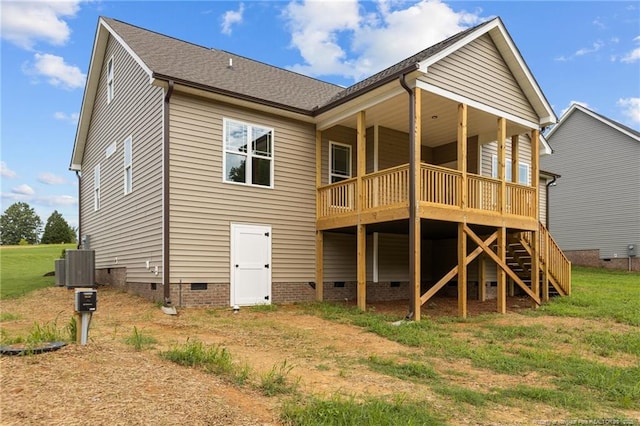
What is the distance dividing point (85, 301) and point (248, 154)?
6.95m

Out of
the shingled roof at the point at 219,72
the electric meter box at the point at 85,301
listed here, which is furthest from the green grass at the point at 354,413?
the shingled roof at the point at 219,72

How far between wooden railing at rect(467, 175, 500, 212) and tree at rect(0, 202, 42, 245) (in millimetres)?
78424

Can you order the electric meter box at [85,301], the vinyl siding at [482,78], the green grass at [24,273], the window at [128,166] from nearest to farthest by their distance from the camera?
the electric meter box at [85,301] < the vinyl siding at [482,78] < the window at [128,166] < the green grass at [24,273]

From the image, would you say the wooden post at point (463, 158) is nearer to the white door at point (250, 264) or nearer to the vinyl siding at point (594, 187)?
the white door at point (250, 264)

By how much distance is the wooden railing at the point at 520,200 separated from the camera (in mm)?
12273

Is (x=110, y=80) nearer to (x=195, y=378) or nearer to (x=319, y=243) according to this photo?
(x=319, y=243)

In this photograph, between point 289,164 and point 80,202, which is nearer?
point 289,164

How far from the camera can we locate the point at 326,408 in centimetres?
402

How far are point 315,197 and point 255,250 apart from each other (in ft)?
7.99

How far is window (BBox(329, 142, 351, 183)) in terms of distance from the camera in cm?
1335

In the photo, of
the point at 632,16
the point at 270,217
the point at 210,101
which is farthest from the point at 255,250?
the point at 632,16

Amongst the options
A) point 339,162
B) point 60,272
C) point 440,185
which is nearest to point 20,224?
point 60,272

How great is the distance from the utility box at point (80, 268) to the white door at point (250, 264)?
15.4ft

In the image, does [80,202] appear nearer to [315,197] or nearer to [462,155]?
[315,197]
